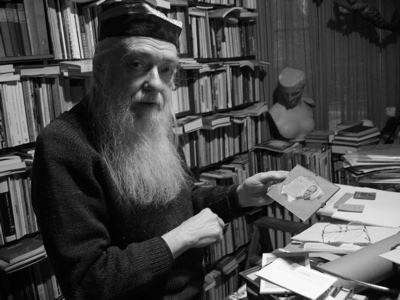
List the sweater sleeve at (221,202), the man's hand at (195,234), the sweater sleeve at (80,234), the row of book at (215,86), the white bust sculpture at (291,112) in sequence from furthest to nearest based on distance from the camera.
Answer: the white bust sculpture at (291,112) < the row of book at (215,86) < the sweater sleeve at (221,202) < the man's hand at (195,234) < the sweater sleeve at (80,234)

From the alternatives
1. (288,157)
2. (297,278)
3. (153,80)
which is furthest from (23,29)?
(288,157)

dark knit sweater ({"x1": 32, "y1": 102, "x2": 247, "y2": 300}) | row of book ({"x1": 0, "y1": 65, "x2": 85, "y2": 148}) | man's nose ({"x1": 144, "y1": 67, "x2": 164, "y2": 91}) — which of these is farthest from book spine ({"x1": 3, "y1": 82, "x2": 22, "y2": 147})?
man's nose ({"x1": 144, "y1": 67, "x2": 164, "y2": 91})

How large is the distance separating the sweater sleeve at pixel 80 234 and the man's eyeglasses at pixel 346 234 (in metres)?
0.64

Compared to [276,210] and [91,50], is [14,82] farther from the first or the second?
[276,210]

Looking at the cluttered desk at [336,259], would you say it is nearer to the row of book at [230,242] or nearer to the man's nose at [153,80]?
the man's nose at [153,80]

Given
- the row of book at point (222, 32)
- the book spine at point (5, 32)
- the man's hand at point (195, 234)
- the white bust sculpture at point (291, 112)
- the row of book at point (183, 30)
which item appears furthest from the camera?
the white bust sculpture at point (291, 112)

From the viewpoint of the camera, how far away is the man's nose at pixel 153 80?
1.11 metres

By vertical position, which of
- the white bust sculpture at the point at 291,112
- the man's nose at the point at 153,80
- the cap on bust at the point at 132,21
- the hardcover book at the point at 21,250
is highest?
the cap on bust at the point at 132,21

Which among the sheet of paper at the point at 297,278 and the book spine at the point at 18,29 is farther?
the book spine at the point at 18,29

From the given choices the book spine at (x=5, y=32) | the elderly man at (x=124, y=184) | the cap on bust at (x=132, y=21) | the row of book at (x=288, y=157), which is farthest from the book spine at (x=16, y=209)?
the row of book at (x=288, y=157)

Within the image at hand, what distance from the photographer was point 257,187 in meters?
1.34

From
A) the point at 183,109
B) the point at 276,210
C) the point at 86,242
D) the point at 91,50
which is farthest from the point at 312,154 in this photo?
the point at 86,242

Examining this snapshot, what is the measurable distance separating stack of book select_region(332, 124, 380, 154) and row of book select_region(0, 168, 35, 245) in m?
2.07

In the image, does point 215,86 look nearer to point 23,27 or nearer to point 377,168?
point 377,168
